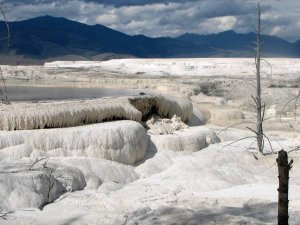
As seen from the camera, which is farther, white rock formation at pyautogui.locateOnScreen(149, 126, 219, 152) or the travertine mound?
white rock formation at pyautogui.locateOnScreen(149, 126, 219, 152)

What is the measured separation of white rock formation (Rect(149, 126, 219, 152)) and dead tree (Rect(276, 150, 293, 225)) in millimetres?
9268

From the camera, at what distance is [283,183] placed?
4.96m

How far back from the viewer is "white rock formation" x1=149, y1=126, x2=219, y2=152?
14.5m

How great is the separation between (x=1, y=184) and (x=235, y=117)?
1335 cm

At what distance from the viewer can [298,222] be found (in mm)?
8523

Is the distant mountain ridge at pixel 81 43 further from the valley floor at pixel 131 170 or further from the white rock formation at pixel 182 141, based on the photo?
the valley floor at pixel 131 170

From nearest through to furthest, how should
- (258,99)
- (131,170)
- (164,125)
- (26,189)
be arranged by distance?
(26,189), (131,170), (258,99), (164,125)

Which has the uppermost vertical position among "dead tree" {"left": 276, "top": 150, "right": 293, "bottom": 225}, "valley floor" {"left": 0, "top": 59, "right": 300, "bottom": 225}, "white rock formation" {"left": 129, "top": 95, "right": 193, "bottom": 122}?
"dead tree" {"left": 276, "top": 150, "right": 293, "bottom": 225}

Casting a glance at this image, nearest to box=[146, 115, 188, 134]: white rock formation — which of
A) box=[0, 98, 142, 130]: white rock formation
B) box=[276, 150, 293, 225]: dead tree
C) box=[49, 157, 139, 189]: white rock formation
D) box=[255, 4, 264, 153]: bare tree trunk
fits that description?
box=[0, 98, 142, 130]: white rock formation

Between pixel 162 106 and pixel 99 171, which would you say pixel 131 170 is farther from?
pixel 162 106

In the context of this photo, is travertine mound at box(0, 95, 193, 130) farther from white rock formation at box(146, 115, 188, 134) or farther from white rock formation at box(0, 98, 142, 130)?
white rock formation at box(146, 115, 188, 134)

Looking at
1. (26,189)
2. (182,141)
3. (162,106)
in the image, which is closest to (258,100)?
(182,141)

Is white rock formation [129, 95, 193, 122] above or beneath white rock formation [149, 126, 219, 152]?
above

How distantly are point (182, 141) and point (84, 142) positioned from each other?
3.39 metres
